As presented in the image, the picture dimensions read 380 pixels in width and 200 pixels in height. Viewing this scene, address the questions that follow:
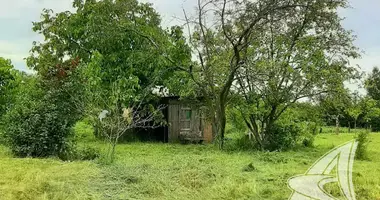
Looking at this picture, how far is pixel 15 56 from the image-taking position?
18469mm

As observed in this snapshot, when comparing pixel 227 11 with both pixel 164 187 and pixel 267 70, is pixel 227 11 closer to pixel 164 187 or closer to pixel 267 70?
pixel 267 70

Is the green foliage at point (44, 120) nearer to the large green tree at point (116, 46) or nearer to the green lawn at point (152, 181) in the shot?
the green lawn at point (152, 181)

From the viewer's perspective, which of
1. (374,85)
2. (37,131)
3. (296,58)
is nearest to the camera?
(37,131)

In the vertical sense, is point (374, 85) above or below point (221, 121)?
above

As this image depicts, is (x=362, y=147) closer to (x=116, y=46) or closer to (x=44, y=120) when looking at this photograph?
(x=44, y=120)

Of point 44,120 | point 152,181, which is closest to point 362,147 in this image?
point 152,181

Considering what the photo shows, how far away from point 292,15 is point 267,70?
1663mm

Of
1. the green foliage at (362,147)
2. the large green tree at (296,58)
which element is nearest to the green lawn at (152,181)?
the green foliage at (362,147)

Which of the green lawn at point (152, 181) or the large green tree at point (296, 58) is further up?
the large green tree at point (296, 58)

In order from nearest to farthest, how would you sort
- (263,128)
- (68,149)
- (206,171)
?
(206,171), (68,149), (263,128)

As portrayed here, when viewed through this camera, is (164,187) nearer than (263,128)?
Yes

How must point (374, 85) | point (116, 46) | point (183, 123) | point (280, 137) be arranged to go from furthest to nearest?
point (183, 123) → point (116, 46) → point (280, 137) → point (374, 85)

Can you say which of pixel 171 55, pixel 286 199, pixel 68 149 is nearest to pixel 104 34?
pixel 171 55

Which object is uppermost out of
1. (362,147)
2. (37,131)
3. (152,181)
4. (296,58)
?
(296,58)
